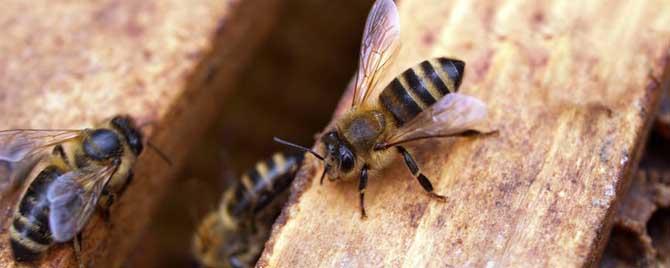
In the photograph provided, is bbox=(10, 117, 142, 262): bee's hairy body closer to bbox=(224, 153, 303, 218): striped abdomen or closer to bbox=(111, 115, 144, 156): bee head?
bbox=(111, 115, 144, 156): bee head

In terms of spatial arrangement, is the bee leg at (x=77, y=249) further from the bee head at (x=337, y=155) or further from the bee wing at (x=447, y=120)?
the bee wing at (x=447, y=120)

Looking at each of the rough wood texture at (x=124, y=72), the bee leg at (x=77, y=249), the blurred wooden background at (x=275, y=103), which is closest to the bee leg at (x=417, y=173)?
the rough wood texture at (x=124, y=72)

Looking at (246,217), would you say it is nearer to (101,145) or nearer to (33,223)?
(101,145)

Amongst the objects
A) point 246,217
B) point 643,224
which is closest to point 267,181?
point 246,217

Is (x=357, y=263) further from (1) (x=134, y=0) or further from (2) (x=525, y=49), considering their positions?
(1) (x=134, y=0)

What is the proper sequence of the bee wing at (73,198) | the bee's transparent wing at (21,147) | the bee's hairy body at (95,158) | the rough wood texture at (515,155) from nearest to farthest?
the rough wood texture at (515,155), the bee wing at (73,198), the bee's hairy body at (95,158), the bee's transparent wing at (21,147)
